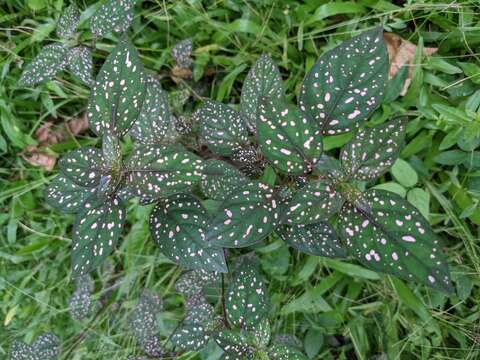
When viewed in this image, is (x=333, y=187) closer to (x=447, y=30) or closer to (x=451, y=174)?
(x=451, y=174)

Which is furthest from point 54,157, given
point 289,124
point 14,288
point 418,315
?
point 418,315

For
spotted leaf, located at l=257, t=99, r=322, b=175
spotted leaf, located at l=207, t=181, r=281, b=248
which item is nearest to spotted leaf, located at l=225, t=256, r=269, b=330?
spotted leaf, located at l=207, t=181, r=281, b=248

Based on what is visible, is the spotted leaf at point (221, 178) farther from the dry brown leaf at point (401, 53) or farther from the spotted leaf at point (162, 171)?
the dry brown leaf at point (401, 53)

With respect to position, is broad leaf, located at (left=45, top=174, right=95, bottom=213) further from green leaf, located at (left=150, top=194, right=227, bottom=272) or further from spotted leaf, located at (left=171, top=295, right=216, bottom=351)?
spotted leaf, located at (left=171, top=295, right=216, bottom=351)

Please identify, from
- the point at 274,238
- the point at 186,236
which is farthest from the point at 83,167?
the point at 274,238

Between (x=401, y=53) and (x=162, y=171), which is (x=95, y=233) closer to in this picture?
(x=162, y=171)

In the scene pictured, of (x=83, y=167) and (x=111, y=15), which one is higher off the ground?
(x=111, y=15)
